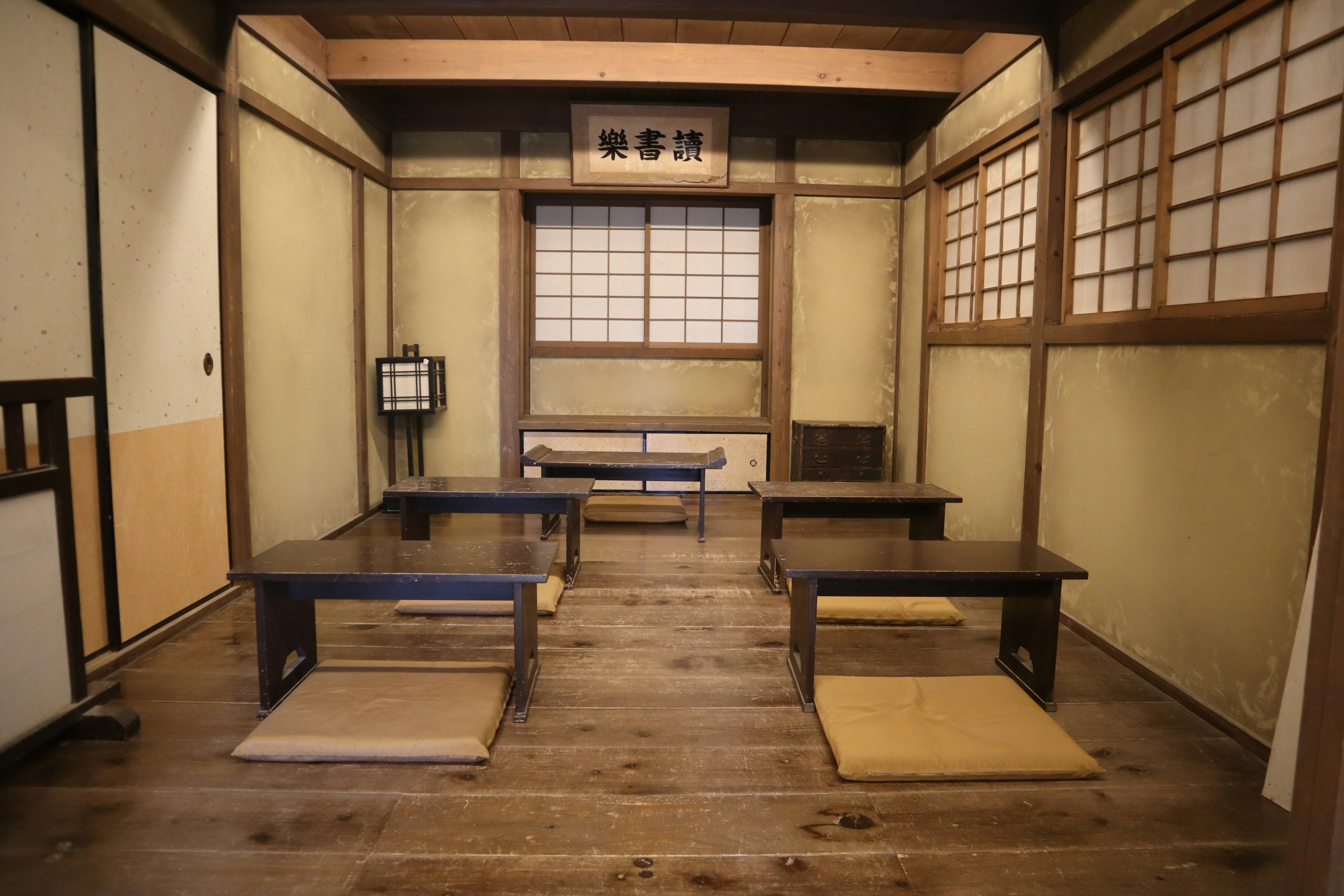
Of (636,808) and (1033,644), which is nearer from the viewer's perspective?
(636,808)

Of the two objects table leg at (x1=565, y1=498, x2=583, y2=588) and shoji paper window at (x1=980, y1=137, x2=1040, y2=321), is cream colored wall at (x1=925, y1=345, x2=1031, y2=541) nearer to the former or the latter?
shoji paper window at (x1=980, y1=137, x2=1040, y2=321)

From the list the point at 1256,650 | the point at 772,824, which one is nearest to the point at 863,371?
the point at 1256,650

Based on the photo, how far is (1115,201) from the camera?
10.5 feet

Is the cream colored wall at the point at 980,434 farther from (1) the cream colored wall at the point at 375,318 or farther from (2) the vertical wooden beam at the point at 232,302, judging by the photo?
(1) the cream colored wall at the point at 375,318

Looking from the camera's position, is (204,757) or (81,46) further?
(81,46)

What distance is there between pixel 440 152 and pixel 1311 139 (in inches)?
206

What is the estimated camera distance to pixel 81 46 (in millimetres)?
2625

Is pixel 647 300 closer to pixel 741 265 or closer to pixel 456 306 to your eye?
pixel 741 265

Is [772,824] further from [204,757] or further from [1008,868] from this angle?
[204,757]

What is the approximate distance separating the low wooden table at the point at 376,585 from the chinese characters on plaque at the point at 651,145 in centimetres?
391

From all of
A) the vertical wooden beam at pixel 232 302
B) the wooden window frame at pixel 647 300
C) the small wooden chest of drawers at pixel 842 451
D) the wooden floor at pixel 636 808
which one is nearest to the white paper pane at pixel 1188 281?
the wooden floor at pixel 636 808

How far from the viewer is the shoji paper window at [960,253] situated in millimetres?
4758

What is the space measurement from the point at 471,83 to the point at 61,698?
4.08 m

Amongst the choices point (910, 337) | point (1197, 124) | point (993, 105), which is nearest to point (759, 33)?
point (993, 105)
